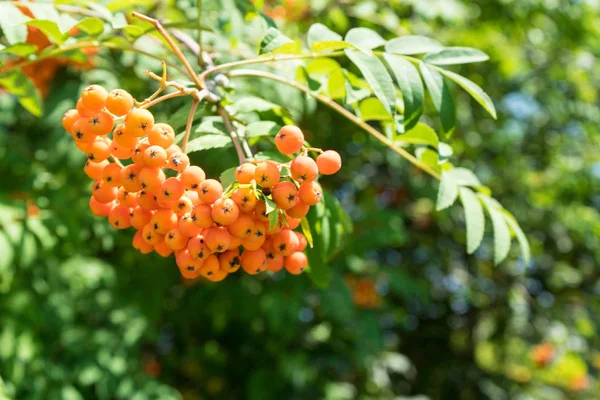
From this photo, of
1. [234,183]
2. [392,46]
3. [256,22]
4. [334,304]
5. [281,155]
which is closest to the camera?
[234,183]

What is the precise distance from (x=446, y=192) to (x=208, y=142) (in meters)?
0.77

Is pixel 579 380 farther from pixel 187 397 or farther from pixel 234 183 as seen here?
pixel 234 183

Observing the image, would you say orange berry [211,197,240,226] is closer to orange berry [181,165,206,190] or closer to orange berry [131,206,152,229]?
orange berry [181,165,206,190]

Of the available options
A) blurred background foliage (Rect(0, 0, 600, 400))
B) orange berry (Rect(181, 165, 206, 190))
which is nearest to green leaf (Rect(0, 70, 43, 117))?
blurred background foliage (Rect(0, 0, 600, 400))

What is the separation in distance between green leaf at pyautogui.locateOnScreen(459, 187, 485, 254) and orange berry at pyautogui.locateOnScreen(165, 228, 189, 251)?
0.87 meters

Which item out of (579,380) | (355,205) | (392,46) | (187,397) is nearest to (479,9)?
(355,205)

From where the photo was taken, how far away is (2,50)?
1.67m

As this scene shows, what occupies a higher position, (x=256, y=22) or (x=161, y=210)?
(x=161, y=210)

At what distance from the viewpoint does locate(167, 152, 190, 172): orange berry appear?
1.33 m

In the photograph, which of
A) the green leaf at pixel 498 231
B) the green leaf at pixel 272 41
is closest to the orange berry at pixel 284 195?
the green leaf at pixel 272 41

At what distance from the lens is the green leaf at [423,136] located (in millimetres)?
1819

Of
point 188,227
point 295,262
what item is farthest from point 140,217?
point 295,262

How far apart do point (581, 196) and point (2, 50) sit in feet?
14.8

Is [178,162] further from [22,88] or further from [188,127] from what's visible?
[22,88]
